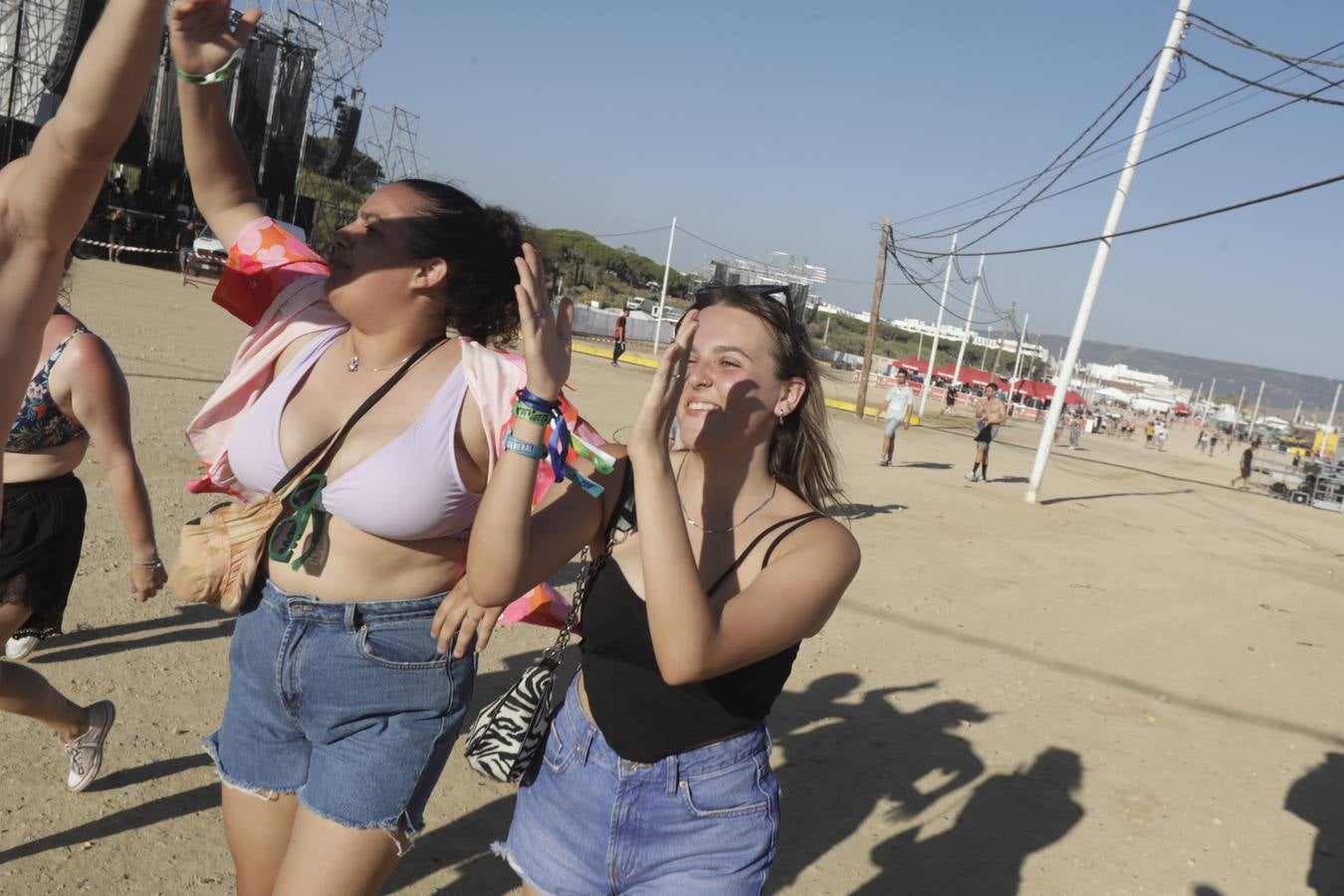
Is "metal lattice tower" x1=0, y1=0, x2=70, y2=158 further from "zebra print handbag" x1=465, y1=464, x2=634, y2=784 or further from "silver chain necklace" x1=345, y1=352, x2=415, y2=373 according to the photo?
"zebra print handbag" x1=465, y1=464, x2=634, y2=784

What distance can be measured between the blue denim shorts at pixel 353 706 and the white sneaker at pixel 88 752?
175 cm

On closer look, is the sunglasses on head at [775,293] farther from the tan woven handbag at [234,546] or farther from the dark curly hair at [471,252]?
the tan woven handbag at [234,546]

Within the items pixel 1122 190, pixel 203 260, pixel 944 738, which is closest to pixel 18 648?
pixel 944 738

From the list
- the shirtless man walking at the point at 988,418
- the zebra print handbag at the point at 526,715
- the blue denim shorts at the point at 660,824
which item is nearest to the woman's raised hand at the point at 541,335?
the zebra print handbag at the point at 526,715

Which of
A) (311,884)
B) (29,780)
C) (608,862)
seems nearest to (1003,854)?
(608,862)

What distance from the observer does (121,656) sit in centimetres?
462

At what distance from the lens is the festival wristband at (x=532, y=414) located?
1.86 meters

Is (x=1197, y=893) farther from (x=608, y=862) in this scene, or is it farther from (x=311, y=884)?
(x=311, y=884)

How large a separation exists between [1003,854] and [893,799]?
1.84ft

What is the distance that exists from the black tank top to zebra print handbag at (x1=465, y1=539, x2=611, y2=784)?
8 centimetres

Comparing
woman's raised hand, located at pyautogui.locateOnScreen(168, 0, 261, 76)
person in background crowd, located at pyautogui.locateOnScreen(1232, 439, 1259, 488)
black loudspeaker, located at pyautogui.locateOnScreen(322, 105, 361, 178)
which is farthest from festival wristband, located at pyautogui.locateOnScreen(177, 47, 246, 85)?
person in background crowd, located at pyautogui.locateOnScreen(1232, 439, 1259, 488)

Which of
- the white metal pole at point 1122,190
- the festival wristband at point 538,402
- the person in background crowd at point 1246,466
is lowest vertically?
the person in background crowd at point 1246,466

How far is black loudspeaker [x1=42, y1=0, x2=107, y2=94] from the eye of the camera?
22.6 m

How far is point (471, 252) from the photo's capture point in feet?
7.45
